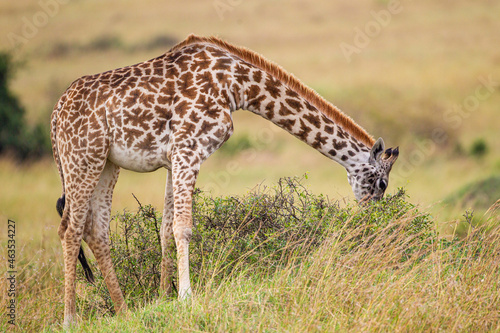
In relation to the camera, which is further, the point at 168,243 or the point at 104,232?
the point at 104,232

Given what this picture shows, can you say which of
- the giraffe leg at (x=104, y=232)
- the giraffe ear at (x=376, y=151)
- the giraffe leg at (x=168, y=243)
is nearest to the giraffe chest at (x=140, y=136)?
the giraffe leg at (x=168, y=243)

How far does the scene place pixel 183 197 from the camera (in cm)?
750

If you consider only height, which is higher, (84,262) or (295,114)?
(295,114)

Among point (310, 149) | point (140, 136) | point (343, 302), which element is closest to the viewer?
point (343, 302)

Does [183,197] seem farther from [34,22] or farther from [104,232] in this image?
[34,22]

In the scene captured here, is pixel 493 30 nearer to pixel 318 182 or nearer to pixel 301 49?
pixel 301 49

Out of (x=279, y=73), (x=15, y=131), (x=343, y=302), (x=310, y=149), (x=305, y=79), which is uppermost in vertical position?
(x=305, y=79)

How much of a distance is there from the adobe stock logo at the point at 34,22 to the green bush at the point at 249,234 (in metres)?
27.2

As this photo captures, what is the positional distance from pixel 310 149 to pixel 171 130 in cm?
1770

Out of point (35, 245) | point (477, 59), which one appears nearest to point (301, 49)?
point (477, 59)

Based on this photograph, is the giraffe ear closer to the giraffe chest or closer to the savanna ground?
the savanna ground

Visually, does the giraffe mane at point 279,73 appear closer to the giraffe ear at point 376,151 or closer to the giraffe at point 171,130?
the giraffe at point 171,130

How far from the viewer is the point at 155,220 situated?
8.55 metres

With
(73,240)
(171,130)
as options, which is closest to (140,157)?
(171,130)
